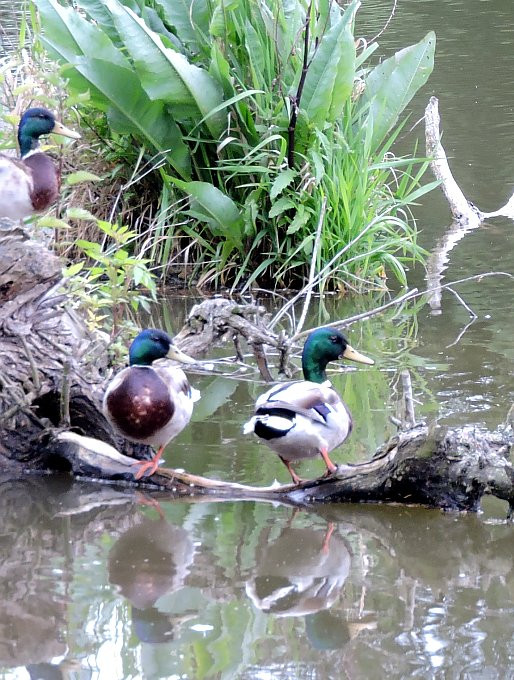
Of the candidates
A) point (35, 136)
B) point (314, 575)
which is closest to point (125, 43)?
point (35, 136)

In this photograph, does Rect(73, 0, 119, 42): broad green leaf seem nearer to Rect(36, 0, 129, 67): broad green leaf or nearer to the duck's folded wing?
Rect(36, 0, 129, 67): broad green leaf

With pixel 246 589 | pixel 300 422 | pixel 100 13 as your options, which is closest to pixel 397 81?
pixel 100 13

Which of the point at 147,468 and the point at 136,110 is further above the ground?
the point at 136,110

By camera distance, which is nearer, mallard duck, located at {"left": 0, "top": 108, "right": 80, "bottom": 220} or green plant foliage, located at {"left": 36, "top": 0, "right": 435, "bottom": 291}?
mallard duck, located at {"left": 0, "top": 108, "right": 80, "bottom": 220}

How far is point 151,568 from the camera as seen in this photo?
150 inches

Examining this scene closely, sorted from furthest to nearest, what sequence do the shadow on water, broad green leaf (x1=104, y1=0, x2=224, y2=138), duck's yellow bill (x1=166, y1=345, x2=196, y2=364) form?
1. broad green leaf (x1=104, y1=0, x2=224, y2=138)
2. duck's yellow bill (x1=166, y1=345, x2=196, y2=364)
3. the shadow on water

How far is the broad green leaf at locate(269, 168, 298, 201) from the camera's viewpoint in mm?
7016

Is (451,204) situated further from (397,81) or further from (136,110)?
(136,110)

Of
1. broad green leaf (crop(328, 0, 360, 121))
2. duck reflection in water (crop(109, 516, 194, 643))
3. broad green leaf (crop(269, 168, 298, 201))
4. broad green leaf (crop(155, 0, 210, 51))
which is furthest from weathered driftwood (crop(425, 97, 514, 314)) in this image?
duck reflection in water (crop(109, 516, 194, 643))

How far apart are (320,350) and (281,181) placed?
8.12 ft

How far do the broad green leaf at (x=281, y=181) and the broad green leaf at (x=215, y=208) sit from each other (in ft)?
1.06

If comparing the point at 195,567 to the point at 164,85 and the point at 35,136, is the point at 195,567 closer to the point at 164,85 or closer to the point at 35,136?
the point at 35,136

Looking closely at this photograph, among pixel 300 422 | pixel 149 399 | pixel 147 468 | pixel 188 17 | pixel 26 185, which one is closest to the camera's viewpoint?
pixel 300 422

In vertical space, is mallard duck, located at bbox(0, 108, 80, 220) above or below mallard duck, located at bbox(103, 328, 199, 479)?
above
